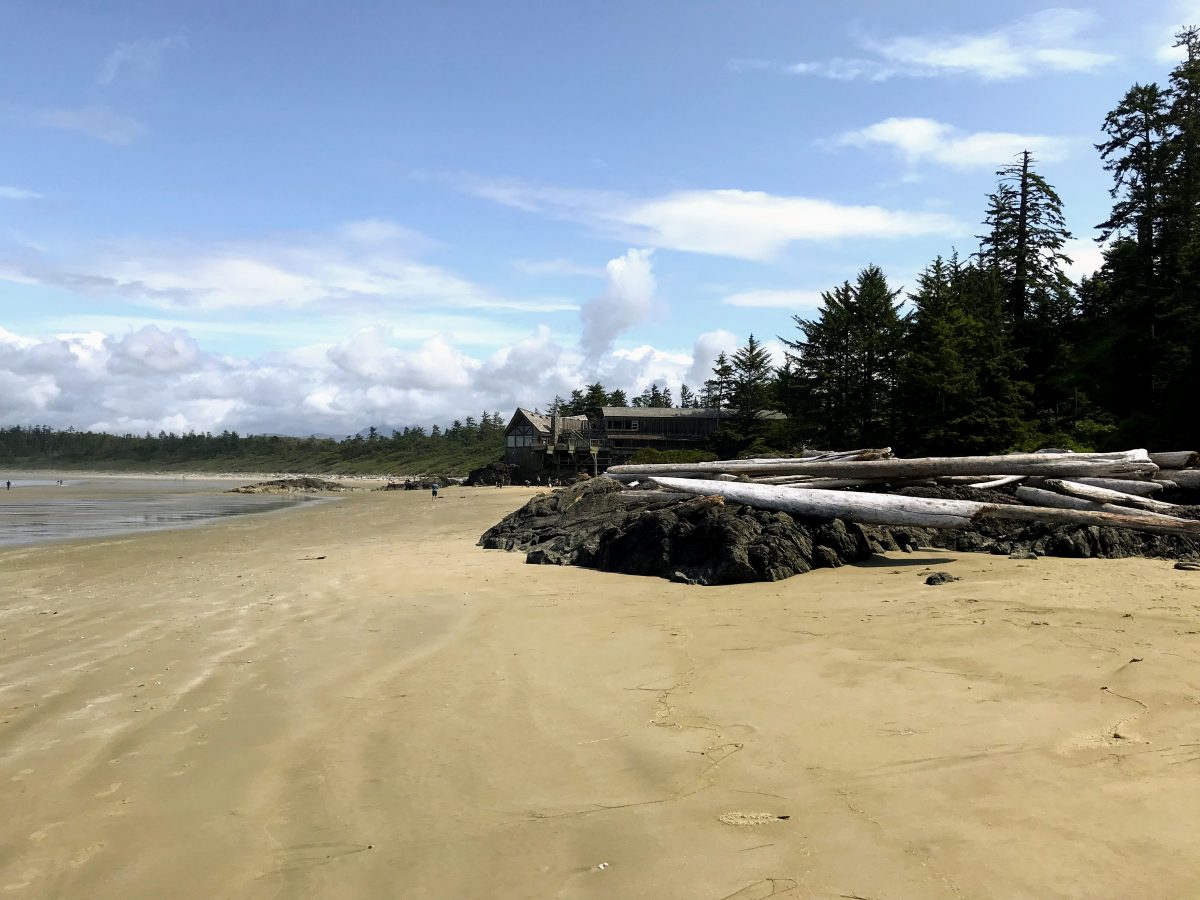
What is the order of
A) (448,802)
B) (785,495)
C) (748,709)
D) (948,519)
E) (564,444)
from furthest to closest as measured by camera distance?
1. (564,444)
2. (785,495)
3. (948,519)
4. (748,709)
5. (448,802)

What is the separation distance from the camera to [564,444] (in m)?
51.8

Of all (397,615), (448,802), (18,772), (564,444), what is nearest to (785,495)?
(397,615)

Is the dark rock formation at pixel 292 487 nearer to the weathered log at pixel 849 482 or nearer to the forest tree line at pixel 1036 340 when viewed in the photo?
the forest tree line at pixel 1036 340

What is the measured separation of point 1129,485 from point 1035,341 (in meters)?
26.0

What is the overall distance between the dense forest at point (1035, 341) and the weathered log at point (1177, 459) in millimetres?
12378

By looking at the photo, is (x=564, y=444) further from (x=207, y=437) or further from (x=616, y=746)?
(x=207, y=437)

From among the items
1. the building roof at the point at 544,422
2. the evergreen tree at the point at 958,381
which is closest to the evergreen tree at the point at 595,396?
the building roof at the point at 544,422

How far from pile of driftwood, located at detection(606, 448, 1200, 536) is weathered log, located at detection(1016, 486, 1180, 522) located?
12mm

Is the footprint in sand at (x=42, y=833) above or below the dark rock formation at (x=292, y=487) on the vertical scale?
above

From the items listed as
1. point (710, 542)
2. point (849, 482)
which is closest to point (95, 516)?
point (710, 542)

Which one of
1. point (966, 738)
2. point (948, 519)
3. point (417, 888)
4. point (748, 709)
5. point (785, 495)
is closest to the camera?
point (417, 888)

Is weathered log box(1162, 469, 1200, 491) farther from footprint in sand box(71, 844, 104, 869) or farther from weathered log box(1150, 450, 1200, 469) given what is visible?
footprint in sand box(71, 844, 104, 869)

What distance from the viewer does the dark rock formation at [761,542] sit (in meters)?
9.03

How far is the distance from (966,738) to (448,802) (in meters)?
2.67
